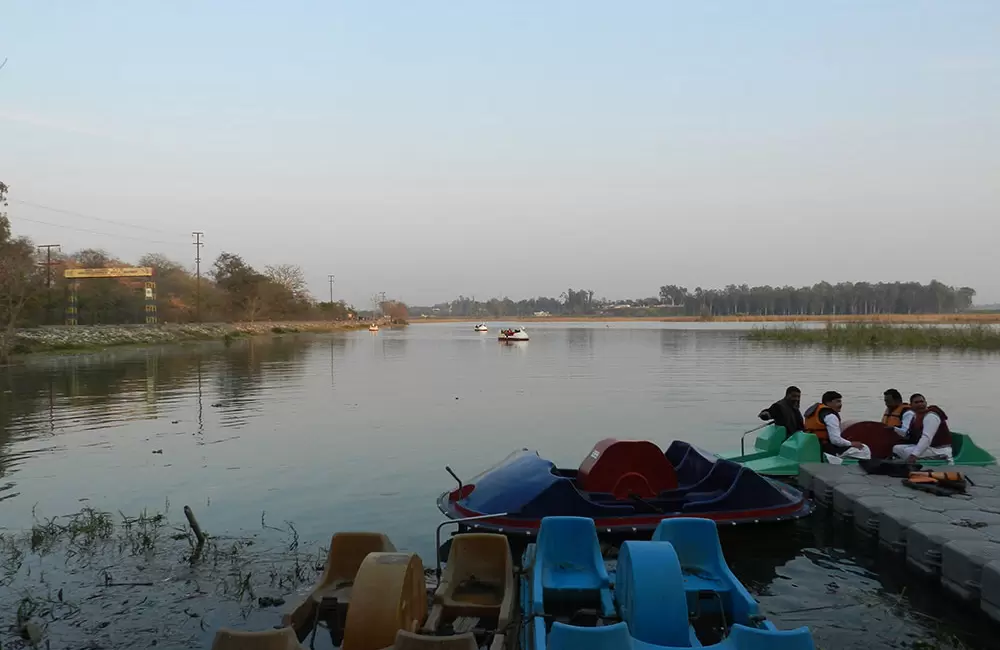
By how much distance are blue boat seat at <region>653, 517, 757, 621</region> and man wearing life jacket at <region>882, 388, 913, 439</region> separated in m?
7.10

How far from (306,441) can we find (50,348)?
44477 mm

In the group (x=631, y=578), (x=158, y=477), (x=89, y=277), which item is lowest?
(x=158, y=477)

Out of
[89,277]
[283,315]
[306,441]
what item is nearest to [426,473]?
[306,441]

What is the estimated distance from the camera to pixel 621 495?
33.3 feet

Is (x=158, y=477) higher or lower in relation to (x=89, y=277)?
lower

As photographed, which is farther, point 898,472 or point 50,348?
point 50,348

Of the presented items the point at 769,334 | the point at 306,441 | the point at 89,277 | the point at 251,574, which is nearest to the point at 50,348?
the point at 89,277

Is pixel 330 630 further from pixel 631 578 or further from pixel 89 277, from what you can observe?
pixel 89 277

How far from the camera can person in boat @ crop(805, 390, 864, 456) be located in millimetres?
12672

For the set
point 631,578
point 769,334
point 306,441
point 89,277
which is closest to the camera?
point 631,578

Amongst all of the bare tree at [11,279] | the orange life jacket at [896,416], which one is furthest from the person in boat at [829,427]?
the bare tree at [11,279]

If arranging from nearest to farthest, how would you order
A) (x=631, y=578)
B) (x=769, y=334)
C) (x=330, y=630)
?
(x=631, y=578)
(x=330, y=630)
(x=769, y=334)

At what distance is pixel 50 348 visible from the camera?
173 feet

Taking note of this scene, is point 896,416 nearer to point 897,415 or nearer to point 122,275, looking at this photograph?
point 897,415
